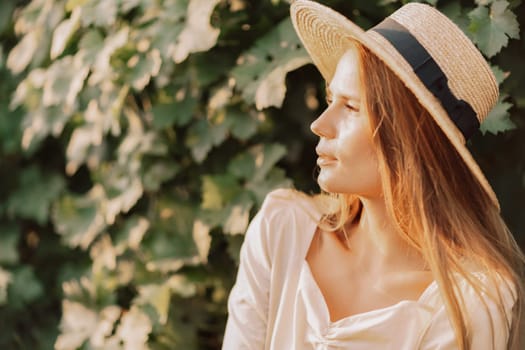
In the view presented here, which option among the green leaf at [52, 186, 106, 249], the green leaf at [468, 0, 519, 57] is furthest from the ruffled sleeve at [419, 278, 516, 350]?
the green leaf at [52, 186, 106, 249]

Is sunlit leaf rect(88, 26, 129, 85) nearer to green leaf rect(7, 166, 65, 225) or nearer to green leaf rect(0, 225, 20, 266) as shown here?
green leaf rect(7, 166, 65, 225)

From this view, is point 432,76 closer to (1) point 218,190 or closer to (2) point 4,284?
(1) point 218,190

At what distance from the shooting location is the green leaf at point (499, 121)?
1.82m

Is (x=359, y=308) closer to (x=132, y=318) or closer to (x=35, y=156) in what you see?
(x=132, y=318)

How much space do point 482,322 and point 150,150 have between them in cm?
116

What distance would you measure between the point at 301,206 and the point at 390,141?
32 cm

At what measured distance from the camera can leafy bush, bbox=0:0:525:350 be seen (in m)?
2.16

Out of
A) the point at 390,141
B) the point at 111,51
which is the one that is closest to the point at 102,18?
the point at 111,51

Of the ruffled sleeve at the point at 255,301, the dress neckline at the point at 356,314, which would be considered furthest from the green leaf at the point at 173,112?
the dress neckline at the point at 356,314

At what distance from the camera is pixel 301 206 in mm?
1854

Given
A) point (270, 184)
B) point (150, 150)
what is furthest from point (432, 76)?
point (150, 150)

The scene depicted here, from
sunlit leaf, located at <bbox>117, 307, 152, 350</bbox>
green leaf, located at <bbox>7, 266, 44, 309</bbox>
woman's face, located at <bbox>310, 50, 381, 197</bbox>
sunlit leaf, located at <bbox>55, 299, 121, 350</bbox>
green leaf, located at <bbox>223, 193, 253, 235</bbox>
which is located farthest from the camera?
green leaf, located at <bbox>7, 266, 44, 309</bbox>

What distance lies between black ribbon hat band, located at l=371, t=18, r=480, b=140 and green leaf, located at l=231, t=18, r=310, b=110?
1.81ft

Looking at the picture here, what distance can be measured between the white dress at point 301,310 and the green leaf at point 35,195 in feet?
3.69
